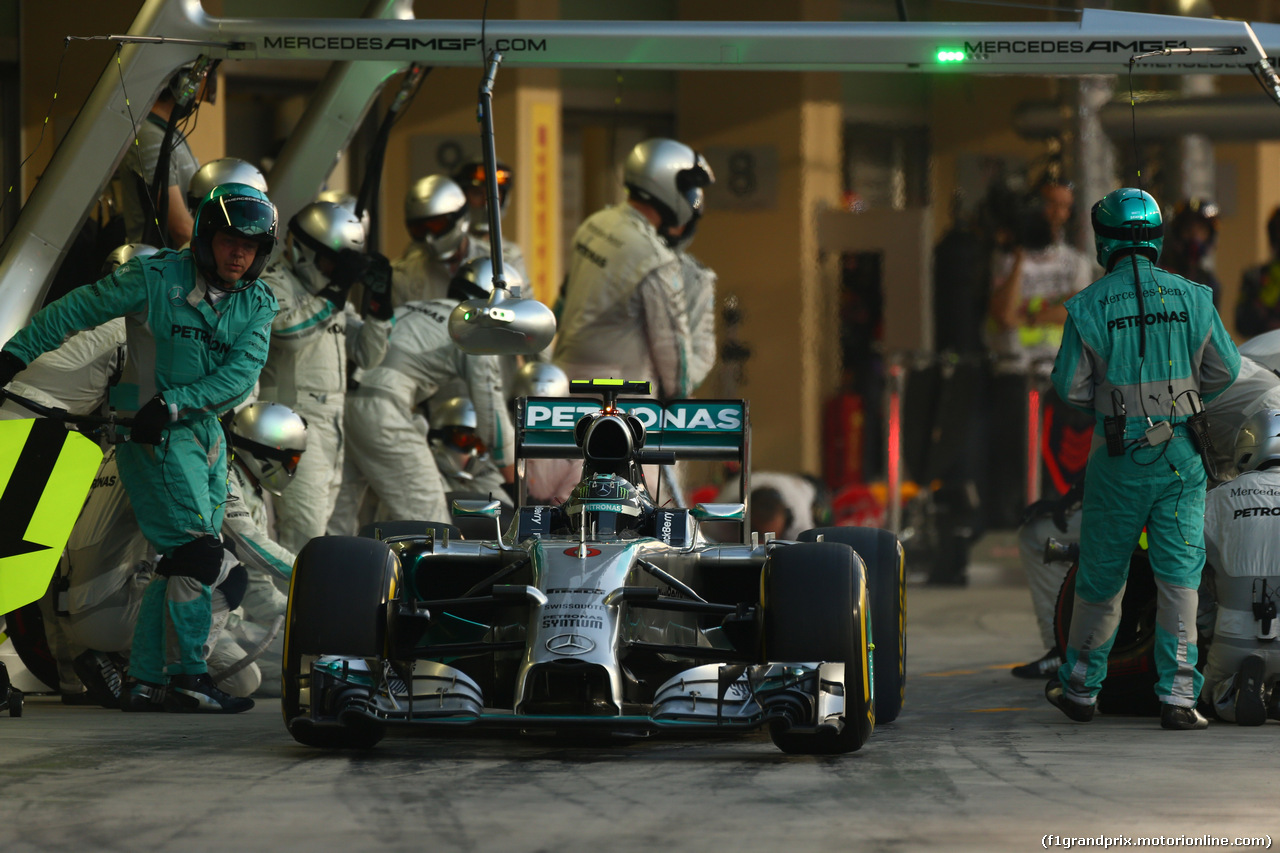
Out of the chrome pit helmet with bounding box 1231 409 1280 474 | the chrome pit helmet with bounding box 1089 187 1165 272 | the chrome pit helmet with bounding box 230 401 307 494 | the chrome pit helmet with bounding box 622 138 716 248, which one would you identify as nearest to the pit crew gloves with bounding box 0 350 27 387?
the chrome pit helmet with bounding box 230 401 307 494

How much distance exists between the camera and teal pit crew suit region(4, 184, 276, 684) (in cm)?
730

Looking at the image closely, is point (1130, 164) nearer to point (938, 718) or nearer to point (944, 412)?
point (944, 412)

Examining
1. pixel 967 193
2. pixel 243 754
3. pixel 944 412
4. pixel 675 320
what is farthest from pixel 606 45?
pixel 967 193

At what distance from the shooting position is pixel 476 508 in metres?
6.99

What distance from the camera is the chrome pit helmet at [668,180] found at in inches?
415

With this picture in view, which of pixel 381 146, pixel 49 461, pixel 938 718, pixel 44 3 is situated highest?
pixel 44 3

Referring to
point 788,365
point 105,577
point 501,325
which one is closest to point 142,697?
point 105,577

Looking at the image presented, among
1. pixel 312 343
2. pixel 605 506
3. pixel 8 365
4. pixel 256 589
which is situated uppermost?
pixel 312 343

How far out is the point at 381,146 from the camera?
9523 mm

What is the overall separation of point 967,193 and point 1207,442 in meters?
9.98

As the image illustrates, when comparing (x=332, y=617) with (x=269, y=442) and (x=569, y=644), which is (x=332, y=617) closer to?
(x=569, y=644)

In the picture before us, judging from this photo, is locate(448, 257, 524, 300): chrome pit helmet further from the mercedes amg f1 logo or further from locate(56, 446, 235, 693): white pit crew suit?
the mercedes amg f1 logo

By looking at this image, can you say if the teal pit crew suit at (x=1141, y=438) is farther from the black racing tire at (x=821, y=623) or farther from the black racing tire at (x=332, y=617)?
the black racing tire at (x=332, y=617)

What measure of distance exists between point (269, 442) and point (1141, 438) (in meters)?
3.79
